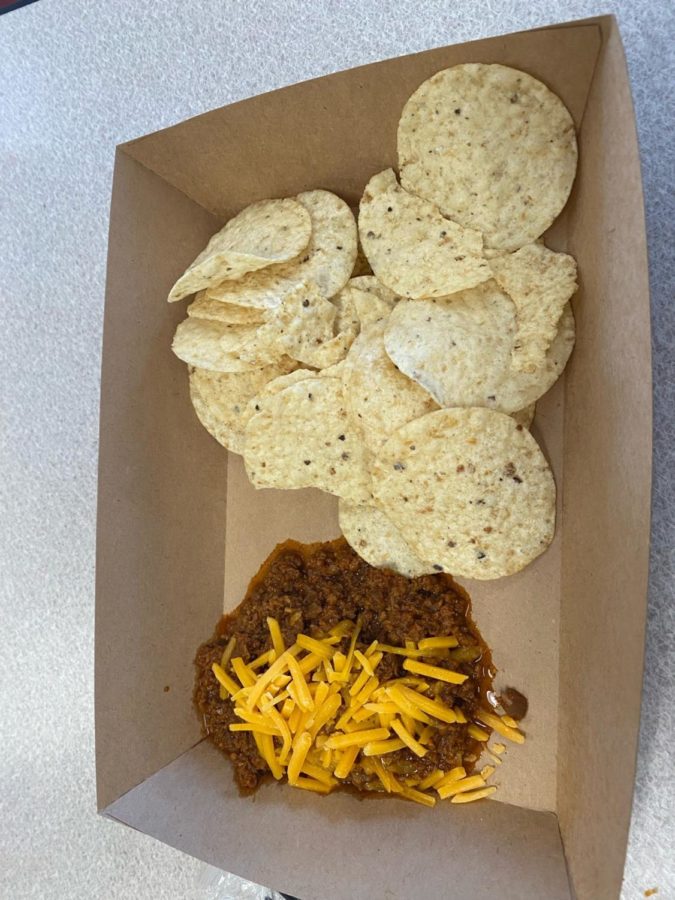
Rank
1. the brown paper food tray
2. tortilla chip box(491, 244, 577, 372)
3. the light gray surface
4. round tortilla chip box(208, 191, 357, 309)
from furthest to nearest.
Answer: the light gray surface → round tortilla chip box(208, 191, 357, 309) → tortilla chip box(491, 244, 577, 372) → the brown paper food tray

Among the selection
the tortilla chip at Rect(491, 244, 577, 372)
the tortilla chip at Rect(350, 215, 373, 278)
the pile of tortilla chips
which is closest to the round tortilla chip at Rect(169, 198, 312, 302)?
the pile of tortilla chips

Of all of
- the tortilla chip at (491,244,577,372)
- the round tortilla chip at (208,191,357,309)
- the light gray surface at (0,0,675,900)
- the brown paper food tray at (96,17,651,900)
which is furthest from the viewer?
the light gray surface at (0,0,675,900)

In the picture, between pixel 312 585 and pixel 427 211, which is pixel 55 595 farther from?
pixel 427 211

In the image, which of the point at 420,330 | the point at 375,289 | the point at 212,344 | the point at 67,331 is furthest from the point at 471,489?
the point at 67,331

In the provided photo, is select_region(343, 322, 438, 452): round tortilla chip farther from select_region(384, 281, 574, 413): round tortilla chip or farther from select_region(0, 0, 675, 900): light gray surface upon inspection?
select_region(0, 0, 675, 900): light gray surface

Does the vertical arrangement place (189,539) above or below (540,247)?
below

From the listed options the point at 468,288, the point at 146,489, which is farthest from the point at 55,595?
the point at 468,288
